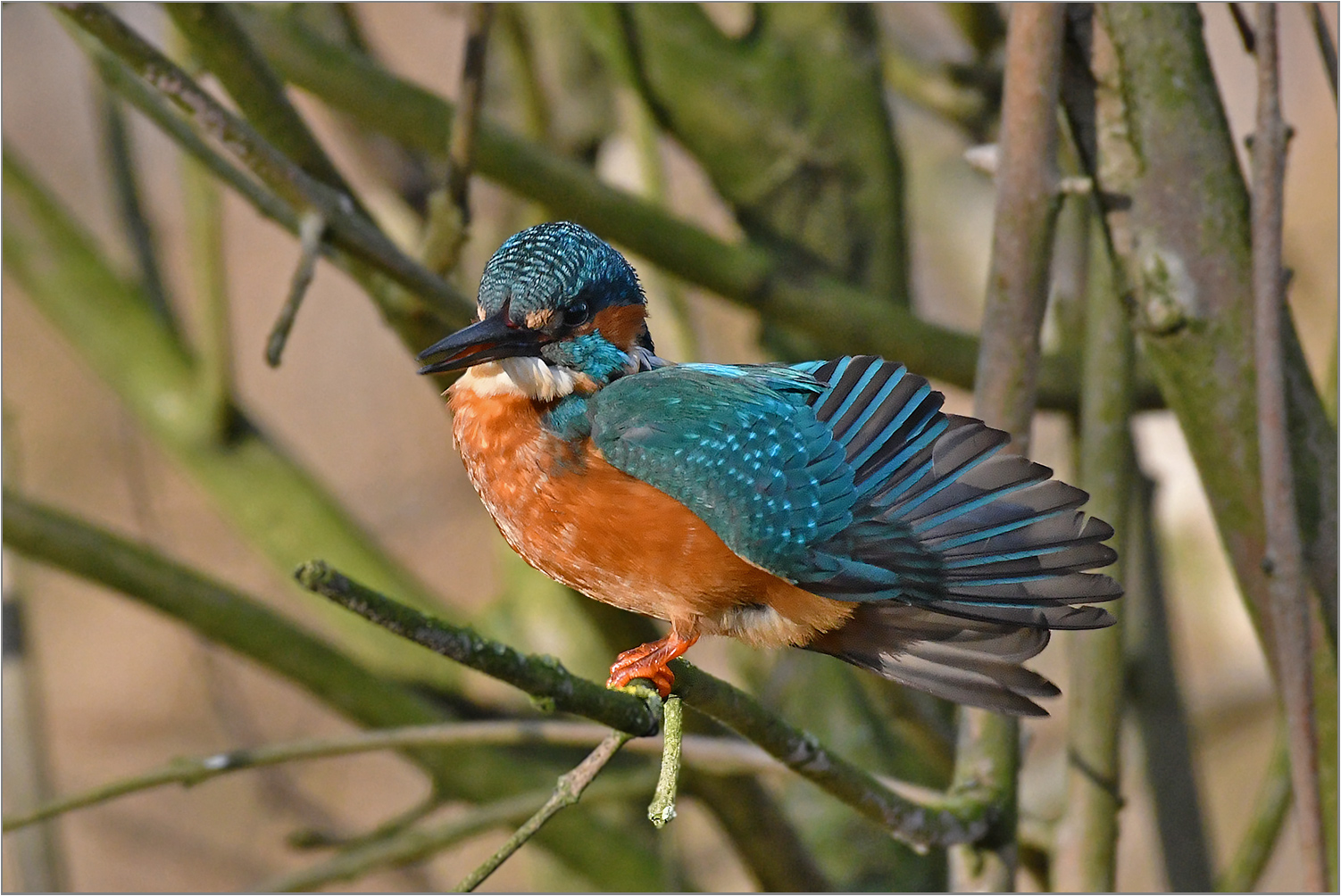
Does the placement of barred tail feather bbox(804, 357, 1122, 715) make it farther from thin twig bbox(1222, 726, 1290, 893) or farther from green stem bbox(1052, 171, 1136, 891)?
thin twig bbox(1222, 726, 1290, 893)

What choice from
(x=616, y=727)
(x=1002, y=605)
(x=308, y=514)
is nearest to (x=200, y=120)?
(x=616, y=727)

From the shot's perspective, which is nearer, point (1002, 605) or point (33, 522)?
point (1002, 605)

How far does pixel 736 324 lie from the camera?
6.27 metres

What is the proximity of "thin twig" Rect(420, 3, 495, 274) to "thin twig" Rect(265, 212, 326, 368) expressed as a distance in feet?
1.00

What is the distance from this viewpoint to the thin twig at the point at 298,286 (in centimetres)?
192

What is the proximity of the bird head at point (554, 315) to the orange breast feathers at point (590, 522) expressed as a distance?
64 mm

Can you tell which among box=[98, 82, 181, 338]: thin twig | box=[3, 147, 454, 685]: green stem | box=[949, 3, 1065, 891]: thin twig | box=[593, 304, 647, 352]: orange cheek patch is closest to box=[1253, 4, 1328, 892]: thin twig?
box=[949, 3, 1065, 891]: thin twig

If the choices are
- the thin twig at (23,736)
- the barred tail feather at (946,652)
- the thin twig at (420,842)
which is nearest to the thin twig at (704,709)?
the barred tail feather at (946,652)

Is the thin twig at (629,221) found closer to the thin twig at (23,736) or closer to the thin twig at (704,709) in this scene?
the thin twig at (704,709)

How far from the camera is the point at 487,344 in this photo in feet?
4.44

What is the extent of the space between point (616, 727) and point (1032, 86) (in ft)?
3.65

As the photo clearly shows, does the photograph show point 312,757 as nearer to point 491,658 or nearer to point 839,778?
point 839,778

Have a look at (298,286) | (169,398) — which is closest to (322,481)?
(169,398)

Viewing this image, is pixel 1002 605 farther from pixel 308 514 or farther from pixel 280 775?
pixel 280 775
